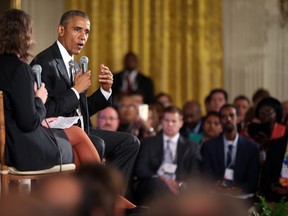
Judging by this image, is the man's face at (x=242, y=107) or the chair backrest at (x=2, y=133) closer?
the chair backrest at (x=2, y=133)

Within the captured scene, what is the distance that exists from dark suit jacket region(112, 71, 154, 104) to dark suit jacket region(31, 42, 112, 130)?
5713 millimetres

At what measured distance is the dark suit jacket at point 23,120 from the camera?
4121mm

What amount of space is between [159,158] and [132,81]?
3.36 meters

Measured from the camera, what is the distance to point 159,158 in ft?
24.4

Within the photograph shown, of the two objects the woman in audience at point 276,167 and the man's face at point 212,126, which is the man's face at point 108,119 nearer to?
the man's face at point 212,126

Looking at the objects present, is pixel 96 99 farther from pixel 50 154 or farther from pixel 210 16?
pixel 210 16

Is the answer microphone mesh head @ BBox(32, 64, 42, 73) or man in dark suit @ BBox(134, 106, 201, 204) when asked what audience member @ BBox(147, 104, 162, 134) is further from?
microphone mesh head @ BBox(32, 64, 42, 73)

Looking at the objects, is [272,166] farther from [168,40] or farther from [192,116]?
[168,40]

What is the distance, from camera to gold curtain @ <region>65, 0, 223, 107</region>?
11.8 metres

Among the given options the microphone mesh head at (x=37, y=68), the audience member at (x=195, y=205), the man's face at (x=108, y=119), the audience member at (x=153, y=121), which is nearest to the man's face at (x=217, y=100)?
the audience member at (x=153, y=121)

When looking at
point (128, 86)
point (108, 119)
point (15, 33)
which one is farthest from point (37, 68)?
point (128, 86)

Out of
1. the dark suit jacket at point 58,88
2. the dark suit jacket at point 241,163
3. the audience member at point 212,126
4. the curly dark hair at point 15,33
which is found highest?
the curly dark hair at point 15,33

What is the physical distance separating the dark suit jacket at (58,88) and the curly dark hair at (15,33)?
0.37 meters

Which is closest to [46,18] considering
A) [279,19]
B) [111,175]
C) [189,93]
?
[189,93]
